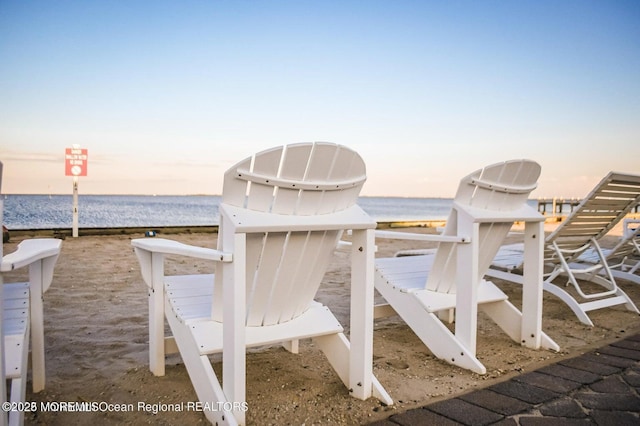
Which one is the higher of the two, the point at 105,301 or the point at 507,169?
the point at 507,169

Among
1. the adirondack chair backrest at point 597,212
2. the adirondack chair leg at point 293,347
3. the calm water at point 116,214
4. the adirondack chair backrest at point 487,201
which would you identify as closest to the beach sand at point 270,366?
the adirondack chair leg at point 293,347

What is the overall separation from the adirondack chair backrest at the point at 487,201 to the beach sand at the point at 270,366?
0.61 meters

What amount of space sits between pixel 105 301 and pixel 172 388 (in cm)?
227

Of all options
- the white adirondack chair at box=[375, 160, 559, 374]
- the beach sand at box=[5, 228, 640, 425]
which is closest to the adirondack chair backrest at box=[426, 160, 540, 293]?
the white adirondack chair at box=[375, 160, 559, 374]

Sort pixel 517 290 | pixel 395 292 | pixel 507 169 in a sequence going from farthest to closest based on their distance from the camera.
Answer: pixel 517 290, pixel 395 292, pixel 507 169

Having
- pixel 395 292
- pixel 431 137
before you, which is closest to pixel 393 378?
pixel 395 292

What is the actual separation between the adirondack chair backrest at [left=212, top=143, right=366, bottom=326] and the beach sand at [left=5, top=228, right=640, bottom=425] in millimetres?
481

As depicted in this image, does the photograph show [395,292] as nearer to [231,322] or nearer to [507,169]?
[507,169]

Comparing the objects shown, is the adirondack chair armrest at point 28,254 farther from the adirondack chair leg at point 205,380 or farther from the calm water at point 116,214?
the calm water at point 116,214

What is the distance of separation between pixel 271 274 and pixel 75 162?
32.5 ft

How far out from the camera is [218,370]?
269 centimetres

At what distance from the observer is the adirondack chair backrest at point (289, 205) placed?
1.81 metres

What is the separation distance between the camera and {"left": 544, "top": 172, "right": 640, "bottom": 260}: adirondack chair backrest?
12.4 ft

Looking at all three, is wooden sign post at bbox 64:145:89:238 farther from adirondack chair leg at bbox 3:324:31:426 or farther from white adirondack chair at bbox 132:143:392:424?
adirondack chair leg at bbox 3:324:31:426
